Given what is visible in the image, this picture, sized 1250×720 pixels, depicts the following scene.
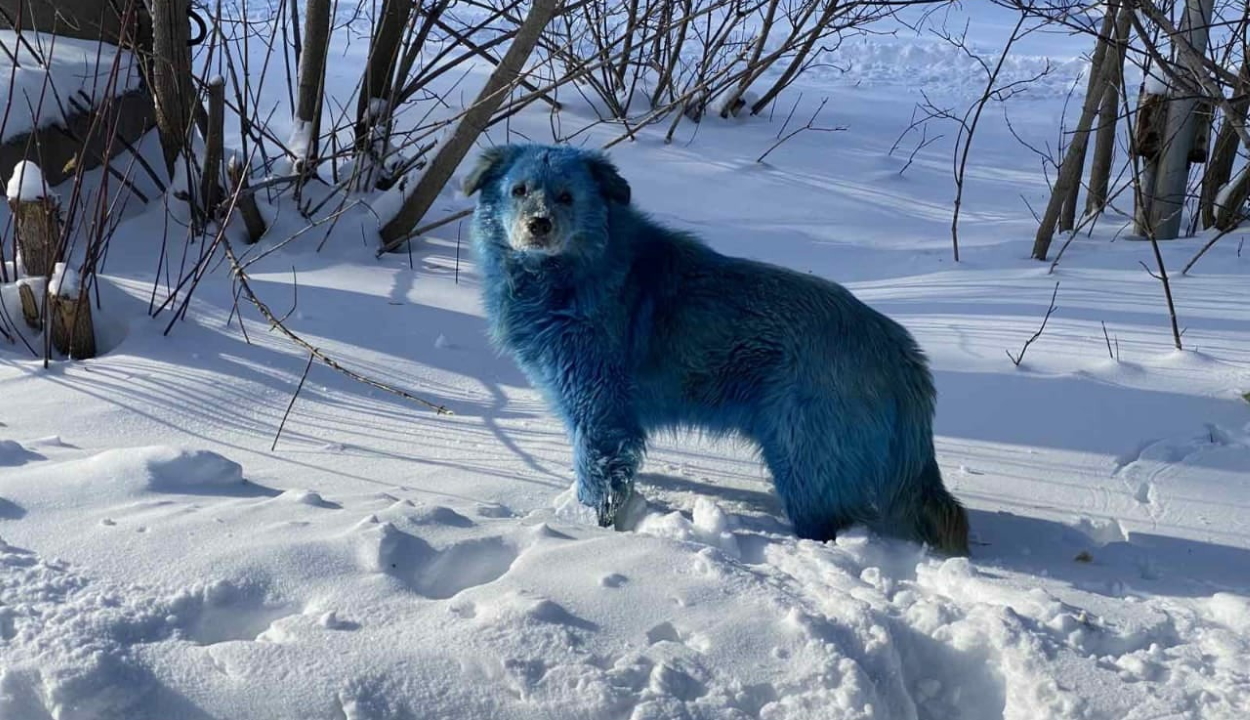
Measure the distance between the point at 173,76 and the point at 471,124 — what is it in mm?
1619

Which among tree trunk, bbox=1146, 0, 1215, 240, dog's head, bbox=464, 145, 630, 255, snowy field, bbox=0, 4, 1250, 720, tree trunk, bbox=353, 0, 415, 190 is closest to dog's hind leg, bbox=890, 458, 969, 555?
snowy field, bbox=0, 4, 1250, 720

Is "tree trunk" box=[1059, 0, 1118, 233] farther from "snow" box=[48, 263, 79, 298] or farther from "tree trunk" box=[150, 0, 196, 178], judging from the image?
"snow" box=[48, 263, 79, 298]

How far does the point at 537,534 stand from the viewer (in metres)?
3.13

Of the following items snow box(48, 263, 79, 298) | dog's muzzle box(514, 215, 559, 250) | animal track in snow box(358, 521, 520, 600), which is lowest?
animal track in snow box(358, 521, 520, 600)

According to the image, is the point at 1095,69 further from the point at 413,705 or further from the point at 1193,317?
the point at 413,705

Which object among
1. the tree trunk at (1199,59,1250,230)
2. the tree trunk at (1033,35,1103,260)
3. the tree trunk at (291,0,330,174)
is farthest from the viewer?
the tree trunk at (1199,59,1250,230)

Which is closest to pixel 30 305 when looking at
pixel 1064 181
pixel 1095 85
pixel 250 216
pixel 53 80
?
pixel 250 216

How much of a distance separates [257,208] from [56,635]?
4.63 m

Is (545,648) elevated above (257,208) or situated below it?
below

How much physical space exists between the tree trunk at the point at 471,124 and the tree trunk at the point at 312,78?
75cm

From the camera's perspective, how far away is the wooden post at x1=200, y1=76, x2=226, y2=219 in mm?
6219

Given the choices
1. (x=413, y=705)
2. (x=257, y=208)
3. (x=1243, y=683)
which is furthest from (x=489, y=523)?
(x=257, y=208)

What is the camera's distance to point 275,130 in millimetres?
10266

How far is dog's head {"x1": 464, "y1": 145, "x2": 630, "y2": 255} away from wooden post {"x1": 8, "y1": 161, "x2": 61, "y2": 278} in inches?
88.8
